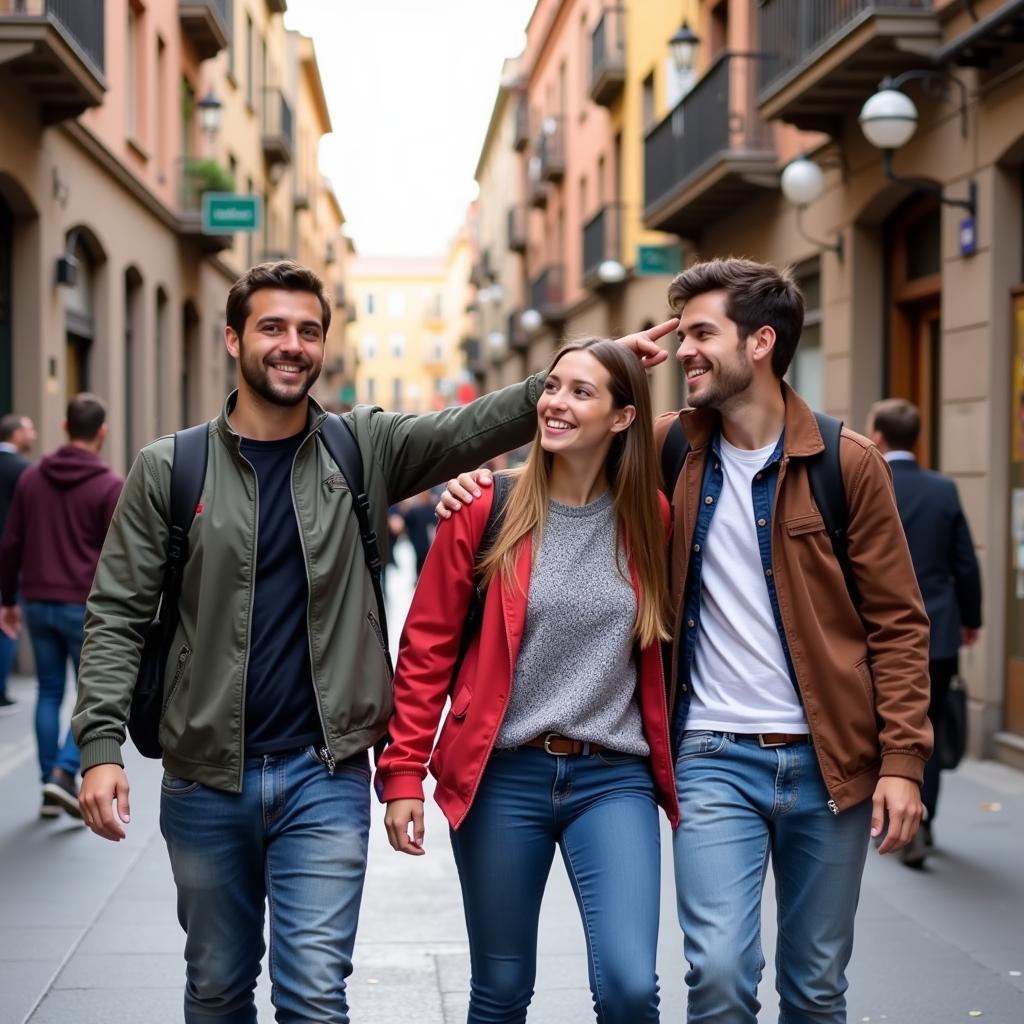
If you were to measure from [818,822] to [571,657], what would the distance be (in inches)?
27.4

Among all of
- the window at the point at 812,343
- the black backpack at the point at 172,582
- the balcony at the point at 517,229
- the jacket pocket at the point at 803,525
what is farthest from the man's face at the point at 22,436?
the balcony at the point at 517,229

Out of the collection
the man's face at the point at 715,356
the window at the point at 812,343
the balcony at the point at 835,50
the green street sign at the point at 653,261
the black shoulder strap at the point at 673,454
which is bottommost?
the black shoulder strap at the point at 673,454

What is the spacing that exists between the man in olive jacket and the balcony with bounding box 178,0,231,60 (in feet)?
63.2

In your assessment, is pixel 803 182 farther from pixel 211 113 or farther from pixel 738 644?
pixel 211 113

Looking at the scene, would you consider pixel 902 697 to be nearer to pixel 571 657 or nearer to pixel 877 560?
pixel 877 560

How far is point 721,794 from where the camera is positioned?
3633mm

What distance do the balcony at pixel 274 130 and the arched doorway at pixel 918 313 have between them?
2158 centimetres

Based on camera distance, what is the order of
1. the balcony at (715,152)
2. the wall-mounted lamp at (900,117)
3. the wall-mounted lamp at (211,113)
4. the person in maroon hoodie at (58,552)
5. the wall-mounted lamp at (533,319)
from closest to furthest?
1. the person in maroon hoodie at (58,552)
2. the wall-mounted lamp at (900,117)
3. the balcony at (715,152)
4. the wall-mounted lamp at (211,113)
5. the wall-mounted lamp at (533,319)

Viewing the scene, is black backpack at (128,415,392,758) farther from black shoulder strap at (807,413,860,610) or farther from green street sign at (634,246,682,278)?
green street sign at (634,246,682,278)

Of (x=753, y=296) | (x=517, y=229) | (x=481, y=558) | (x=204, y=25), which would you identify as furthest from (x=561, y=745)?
(x=517, y=229)

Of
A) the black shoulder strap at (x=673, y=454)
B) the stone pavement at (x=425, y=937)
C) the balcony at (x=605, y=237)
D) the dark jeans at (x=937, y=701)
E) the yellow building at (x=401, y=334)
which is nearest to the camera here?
the black shoulder strap at (x=673, y=454)

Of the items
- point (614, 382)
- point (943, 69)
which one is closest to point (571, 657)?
point (614, 382)

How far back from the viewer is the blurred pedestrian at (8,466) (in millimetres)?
11781

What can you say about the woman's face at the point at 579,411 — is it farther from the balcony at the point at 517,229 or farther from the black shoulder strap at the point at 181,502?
the balcony at the point at 517,229
